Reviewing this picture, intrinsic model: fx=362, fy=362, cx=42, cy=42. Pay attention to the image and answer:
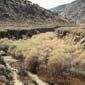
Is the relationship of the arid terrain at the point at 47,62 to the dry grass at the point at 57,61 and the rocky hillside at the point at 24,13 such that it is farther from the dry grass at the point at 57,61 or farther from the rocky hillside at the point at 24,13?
→ the rocky hillside at the point at 24,13

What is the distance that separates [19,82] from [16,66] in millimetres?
10130

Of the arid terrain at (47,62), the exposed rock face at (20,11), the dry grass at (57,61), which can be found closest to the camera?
the dry grass at (57,61)

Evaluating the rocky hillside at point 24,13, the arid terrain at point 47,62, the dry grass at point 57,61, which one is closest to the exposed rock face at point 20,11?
the rocky hillside at point 24,13

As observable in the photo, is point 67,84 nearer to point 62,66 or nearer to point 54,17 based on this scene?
point 62,66

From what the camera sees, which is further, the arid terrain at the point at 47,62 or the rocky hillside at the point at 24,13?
the rocky hillside at the point at 24,13

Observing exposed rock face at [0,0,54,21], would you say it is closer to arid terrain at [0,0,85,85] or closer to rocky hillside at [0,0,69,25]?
rocky hillside at [0,0,69,25]

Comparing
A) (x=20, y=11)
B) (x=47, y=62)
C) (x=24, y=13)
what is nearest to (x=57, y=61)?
(x=47, y=62)

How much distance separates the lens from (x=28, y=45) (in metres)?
60.5

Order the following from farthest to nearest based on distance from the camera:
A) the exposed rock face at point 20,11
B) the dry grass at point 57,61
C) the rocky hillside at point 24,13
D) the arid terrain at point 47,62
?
the exposed rock face at point 20,11 < the rocky hillside at point 24,13 < the arid terrain at point 47,62 < the dry grass at point 57,61

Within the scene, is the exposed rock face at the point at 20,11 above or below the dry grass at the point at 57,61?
below

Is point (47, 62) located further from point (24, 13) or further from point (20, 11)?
point (20, 11)

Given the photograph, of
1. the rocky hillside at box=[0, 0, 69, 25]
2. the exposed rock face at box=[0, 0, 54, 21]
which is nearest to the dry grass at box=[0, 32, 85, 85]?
the rocky hillside at box=[0, 0, 69, 25]

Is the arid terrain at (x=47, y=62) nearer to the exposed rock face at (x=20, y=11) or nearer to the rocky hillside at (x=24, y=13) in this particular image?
the rocky hillside at (x=24, y=13)

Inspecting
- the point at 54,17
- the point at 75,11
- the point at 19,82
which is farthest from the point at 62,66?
the point at 75,11
